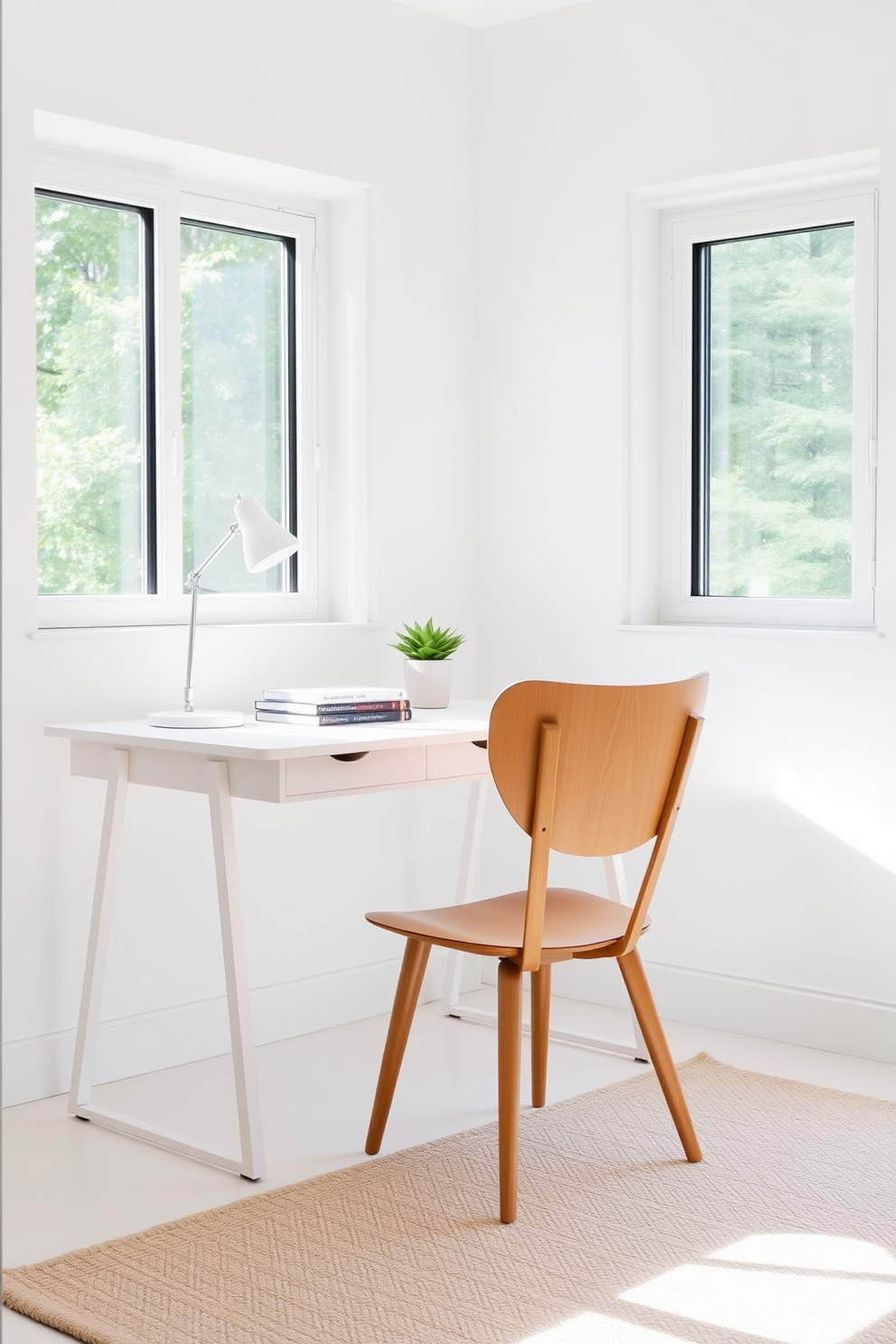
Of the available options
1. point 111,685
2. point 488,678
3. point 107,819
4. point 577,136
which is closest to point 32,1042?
point 107,819

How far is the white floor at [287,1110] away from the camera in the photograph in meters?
2.19

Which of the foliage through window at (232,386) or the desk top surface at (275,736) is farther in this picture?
the foliage through window at (232,386)

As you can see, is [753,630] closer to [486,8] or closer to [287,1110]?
[287,1110]

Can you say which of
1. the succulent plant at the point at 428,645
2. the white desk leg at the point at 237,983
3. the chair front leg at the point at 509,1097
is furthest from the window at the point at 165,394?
the chair front leg at the point at 509,1097

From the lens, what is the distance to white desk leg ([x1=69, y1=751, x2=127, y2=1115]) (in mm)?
2586

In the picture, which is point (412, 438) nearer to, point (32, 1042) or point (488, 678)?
point (488, 678)

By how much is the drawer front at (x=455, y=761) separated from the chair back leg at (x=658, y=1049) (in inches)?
19.2

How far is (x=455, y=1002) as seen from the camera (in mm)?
3344

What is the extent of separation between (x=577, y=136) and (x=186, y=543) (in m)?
1.38

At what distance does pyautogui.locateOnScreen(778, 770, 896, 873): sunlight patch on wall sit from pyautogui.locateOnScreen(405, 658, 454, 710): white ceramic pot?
78 cm

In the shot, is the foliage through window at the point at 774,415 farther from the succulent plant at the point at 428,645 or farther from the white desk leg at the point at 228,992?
the white desk leg at the point at 228,992

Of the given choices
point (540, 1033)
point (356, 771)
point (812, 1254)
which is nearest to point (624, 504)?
point (356, 771)

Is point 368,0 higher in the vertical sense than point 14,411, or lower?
higher

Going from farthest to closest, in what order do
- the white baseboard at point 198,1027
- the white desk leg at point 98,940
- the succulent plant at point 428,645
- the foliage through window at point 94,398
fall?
1. the succulent plant at point 428,645
2. the foliage through window at point 94,398
3. the white baseboard at point 198,1027
4. the white desk leg at point 98,940
